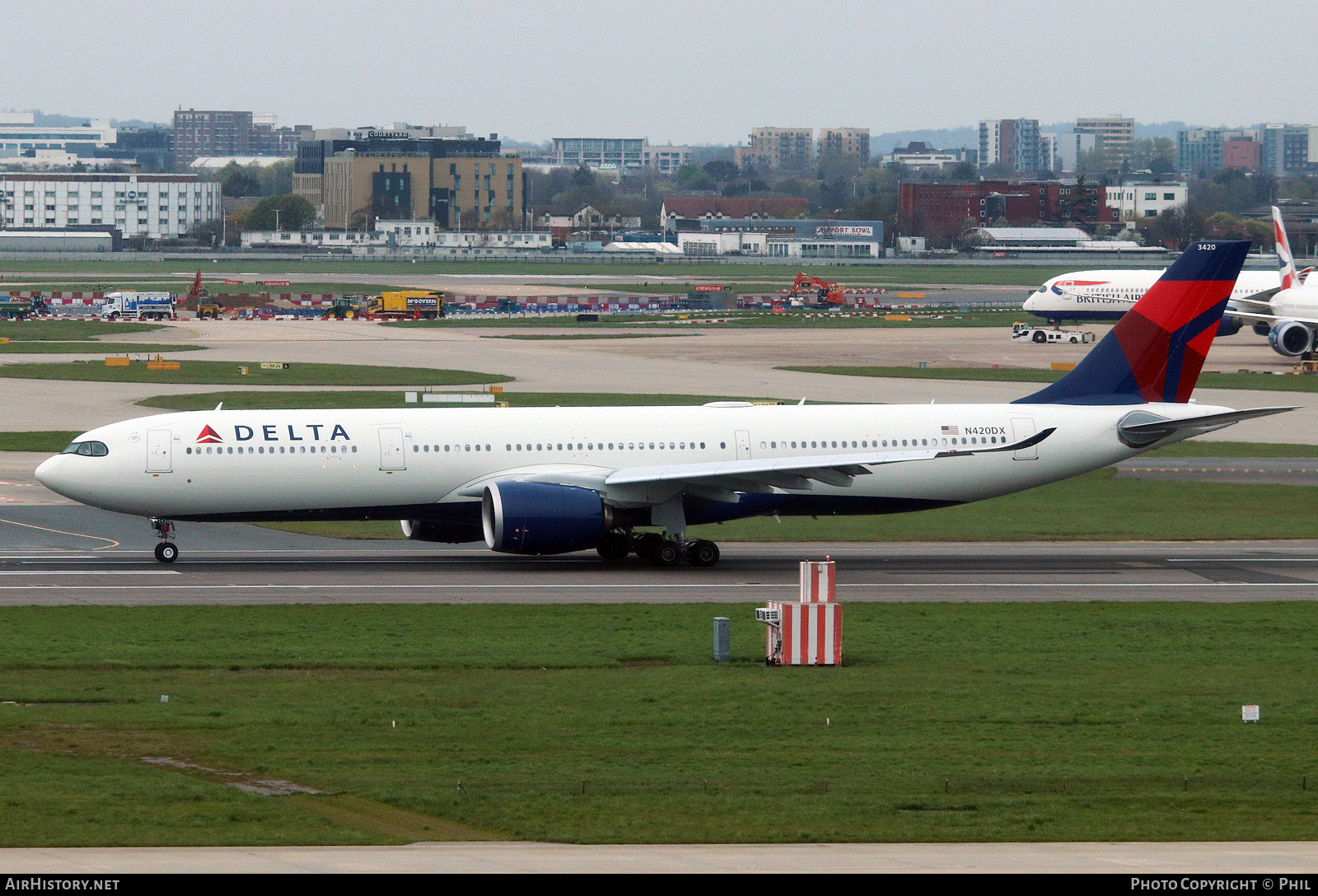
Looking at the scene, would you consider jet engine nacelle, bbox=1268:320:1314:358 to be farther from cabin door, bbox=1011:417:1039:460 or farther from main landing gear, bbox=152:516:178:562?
main landing gear, bbox=152:516:178:562

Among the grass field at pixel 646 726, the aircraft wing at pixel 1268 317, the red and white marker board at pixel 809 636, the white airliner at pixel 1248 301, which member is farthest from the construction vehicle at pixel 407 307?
the red and white marker board at pixel 809 636

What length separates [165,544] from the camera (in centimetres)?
4372

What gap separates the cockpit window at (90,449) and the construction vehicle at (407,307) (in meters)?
112

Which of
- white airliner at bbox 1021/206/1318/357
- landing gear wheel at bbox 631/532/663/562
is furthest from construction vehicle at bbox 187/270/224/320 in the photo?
landing gear wheel at bbox 631/532/663/562

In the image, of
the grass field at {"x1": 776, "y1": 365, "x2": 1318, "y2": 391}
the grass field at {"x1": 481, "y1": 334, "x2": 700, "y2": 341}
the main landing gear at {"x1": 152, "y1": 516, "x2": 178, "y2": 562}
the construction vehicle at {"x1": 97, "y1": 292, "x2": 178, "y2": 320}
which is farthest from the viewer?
the construction vehicle at {"x1": 97, "y1": 292, "x2": 178, "y2": 320}

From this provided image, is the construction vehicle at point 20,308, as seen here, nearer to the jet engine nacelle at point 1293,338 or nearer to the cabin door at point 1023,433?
the jet engine nacelle at point 1293,338

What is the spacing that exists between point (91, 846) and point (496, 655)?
45.3 ft

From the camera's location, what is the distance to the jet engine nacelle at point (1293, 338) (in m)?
103

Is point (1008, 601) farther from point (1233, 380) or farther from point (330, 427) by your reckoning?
point (1233, 380)

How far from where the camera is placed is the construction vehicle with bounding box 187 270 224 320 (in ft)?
511

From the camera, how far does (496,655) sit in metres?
31.3

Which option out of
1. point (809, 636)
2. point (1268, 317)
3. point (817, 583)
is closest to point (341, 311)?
point (1268, 317)

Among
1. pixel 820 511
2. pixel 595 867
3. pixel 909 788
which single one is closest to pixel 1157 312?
A: pixel 820 511

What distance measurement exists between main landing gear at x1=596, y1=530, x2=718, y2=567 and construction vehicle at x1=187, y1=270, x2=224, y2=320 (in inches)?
4609
